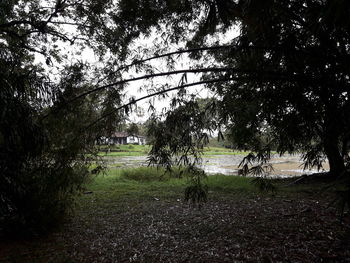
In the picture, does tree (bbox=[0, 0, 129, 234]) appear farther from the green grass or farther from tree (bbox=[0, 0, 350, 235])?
the green grass

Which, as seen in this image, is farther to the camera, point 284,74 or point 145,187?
point 145,187

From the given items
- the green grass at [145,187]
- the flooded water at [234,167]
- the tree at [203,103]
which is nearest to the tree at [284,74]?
→ the tree at [203,103]

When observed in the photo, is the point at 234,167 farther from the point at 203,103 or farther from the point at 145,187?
the point at 203,103

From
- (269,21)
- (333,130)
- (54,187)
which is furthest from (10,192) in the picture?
(333,130)

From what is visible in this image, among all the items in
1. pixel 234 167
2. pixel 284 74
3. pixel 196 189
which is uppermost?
pixel 284 74

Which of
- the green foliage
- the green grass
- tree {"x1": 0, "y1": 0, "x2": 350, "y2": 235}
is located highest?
tree {"x1": 0, "y1": 0, "x2": 350, "y2": 235}

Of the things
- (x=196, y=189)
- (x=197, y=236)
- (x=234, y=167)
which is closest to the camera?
(x=196, y=189)

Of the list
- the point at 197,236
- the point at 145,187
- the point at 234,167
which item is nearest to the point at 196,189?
the point at 197,236

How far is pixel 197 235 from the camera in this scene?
3.42m

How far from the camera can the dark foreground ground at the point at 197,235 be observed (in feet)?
9.17

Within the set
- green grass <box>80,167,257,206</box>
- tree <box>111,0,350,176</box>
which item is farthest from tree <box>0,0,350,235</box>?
green grass <box>80,167,257,206</box>

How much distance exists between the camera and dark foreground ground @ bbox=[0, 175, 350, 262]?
279 centimetres

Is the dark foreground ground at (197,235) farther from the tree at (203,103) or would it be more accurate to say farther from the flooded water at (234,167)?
the flooded water at (234,167)

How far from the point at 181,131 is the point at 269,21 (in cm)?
156
